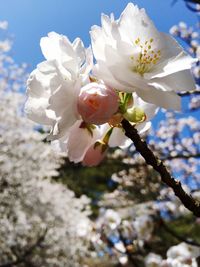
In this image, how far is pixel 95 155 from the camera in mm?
940

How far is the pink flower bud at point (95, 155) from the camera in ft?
3.07

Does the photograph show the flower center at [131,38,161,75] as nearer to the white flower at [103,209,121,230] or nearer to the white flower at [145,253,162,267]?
the white flower at [145,253,162,267]

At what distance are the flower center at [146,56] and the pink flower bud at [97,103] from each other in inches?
3.3

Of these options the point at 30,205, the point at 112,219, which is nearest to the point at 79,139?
the point at 112,219

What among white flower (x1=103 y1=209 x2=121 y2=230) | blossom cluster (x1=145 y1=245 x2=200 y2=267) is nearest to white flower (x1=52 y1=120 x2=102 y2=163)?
blossom cluster (x1=145 y1=245 x2=200 y2=267)

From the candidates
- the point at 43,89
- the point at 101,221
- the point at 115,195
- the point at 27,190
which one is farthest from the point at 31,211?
the point at 43,89

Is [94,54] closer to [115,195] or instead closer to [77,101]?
[77,101]

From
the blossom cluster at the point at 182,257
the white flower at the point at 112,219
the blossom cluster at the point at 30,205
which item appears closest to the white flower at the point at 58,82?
the blossom cluster at the point at 182,257

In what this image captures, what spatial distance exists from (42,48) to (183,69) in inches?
11.9

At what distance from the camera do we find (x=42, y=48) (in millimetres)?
900

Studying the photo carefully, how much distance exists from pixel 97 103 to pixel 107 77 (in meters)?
0.06

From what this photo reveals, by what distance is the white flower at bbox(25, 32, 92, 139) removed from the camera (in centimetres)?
84

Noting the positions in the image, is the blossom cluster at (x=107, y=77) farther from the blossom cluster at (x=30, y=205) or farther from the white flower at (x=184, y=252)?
the blossom cluster at (x=30, y=205)

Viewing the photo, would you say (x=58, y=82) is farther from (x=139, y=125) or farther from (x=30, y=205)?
(x=30, y=205)
